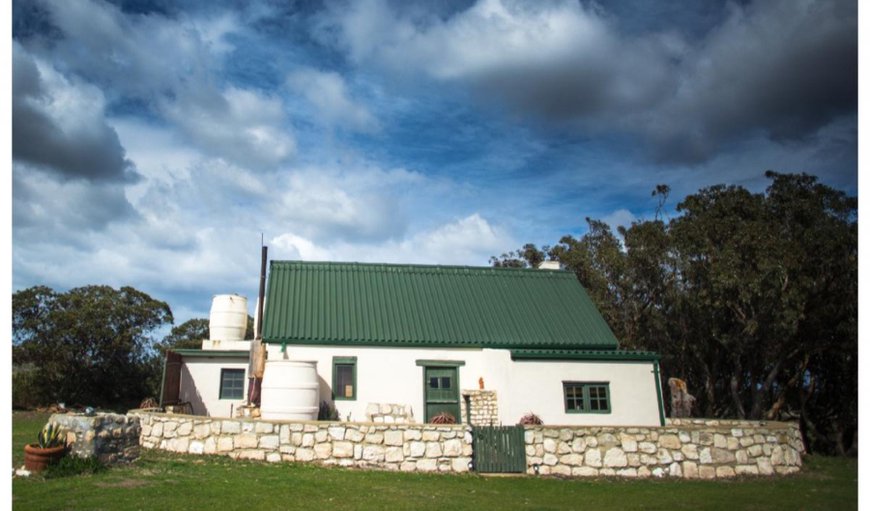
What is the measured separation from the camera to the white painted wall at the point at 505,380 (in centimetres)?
1909

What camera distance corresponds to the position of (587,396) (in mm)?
19578

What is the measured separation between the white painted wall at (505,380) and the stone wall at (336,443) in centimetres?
432

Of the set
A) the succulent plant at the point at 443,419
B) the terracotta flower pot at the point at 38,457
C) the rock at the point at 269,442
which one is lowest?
the succulent plant at the point at 443,419

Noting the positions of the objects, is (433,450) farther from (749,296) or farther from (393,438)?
(749,296)

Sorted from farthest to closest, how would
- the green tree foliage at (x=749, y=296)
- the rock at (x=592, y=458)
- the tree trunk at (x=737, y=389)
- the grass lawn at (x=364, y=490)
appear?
the tree trunk at (x=737, y=389) → the green tree foliage at (x=749, y=296) → the rock at (x=592, y=458) → the grass lawn at (x=364, y=490)

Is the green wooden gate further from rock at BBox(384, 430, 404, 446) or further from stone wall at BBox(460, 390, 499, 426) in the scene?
stone wall at BBox(460, 390, 499, 426)

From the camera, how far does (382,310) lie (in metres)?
22.1

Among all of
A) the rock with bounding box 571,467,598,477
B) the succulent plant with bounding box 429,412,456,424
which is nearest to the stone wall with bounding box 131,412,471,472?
the rock with bounding box 571,467,598,477

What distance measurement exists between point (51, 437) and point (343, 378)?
29.3ft

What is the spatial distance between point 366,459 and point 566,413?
295 inches

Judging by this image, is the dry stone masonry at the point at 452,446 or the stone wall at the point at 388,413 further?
the stone wall at the point at 388,413

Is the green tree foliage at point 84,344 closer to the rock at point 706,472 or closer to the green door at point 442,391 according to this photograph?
the green door at point 442,391

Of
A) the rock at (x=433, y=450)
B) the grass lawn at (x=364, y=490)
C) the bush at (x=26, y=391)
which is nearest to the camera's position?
the grass lawn at (x=364, y=490)

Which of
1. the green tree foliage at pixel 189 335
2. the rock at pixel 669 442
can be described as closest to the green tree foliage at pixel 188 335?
the green tree foliage at pixel 189 335
